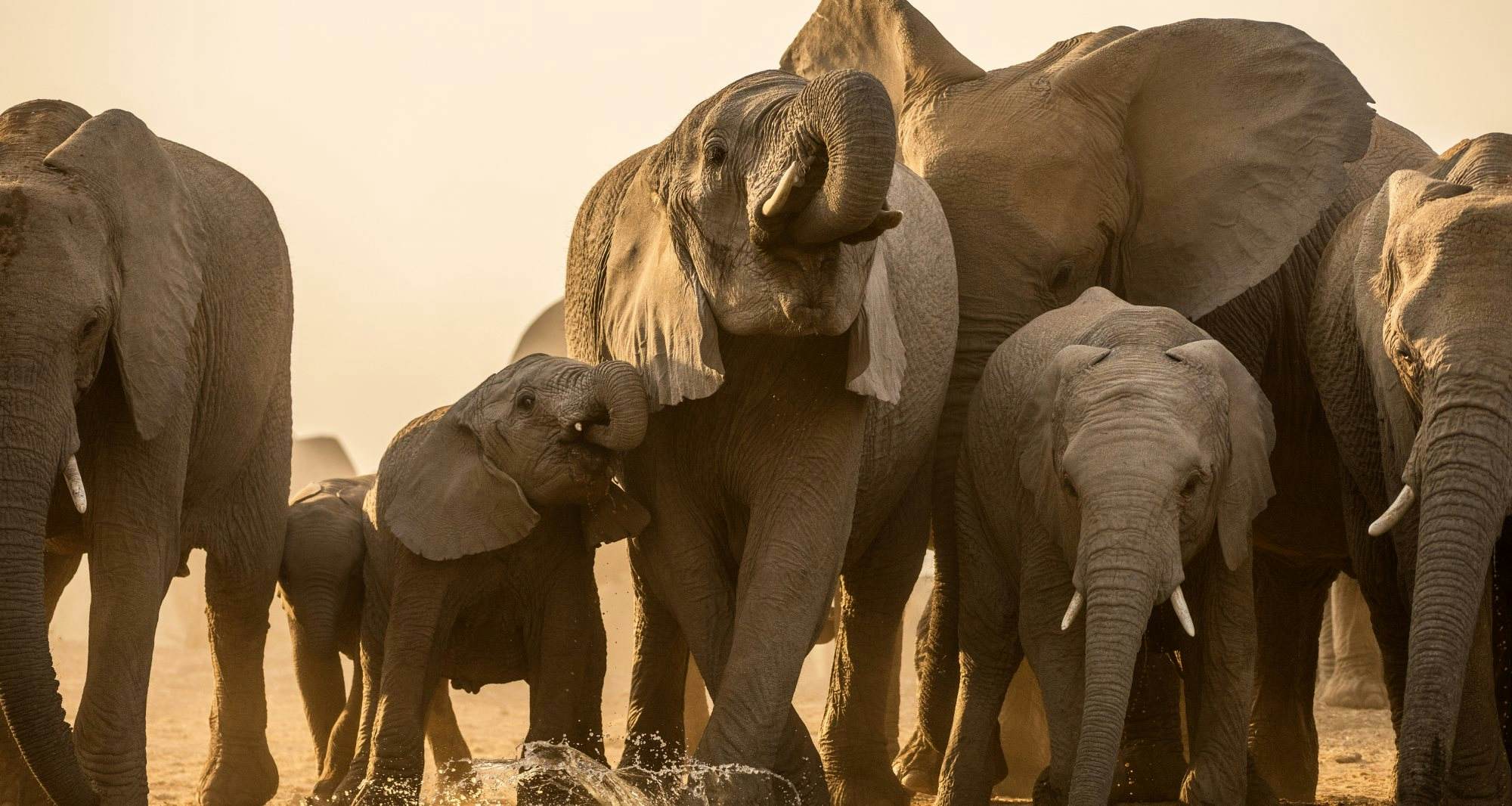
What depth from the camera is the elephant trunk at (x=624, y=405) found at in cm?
659

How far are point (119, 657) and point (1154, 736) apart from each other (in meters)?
3.33

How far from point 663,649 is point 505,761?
0.64 metres

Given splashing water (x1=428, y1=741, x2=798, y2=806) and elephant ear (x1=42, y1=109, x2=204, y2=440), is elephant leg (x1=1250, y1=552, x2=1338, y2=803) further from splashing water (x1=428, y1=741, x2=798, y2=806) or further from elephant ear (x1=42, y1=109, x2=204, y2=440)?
elephant ear (x1=42, y1=109, x2=204, y2=440)

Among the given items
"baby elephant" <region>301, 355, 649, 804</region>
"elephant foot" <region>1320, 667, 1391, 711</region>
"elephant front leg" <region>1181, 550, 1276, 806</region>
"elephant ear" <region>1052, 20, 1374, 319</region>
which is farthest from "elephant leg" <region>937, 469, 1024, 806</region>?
"elephant foot" <region>1320, 667, 1391, 711</region>

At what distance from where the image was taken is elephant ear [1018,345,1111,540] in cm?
645

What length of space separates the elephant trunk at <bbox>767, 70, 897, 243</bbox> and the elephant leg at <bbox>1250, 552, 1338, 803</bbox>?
3.59 m

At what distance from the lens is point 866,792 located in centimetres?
781

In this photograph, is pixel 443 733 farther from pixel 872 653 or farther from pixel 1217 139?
pixel 1217 139

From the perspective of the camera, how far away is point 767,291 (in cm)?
618

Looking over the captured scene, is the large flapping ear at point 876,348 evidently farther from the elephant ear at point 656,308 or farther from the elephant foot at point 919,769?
the elephant foot at point 919,769

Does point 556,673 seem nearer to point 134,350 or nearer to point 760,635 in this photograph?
point 760,635

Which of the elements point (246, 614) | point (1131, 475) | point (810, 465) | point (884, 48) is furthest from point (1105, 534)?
point (884, 48)

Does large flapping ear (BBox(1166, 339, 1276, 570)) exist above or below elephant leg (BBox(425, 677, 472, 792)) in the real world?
above

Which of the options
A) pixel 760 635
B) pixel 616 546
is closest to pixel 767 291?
pixel 760 635
